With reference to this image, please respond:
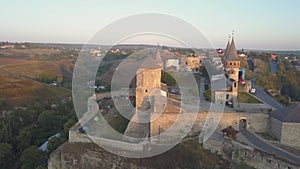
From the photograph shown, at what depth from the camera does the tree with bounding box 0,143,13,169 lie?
2391cm

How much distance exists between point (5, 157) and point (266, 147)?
20.3 meters

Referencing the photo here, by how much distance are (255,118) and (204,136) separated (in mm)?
4291

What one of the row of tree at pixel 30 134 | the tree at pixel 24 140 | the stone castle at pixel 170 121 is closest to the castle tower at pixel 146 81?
the stone castle at pixel 170 121

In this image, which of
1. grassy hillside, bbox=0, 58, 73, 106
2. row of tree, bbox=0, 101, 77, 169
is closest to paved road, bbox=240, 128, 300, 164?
row of tree, bbox=0, 101, 77, 169

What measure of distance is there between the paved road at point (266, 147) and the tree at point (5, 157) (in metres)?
18.9

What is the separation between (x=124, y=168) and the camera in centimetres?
1644

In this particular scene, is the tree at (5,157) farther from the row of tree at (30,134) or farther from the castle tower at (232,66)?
the castle tower at (232,66)

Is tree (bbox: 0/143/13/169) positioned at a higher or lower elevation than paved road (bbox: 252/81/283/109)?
lower

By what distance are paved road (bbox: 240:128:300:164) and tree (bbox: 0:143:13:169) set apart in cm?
1886

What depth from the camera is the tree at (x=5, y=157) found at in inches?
941

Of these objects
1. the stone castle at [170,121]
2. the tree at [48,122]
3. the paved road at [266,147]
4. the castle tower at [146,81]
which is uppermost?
the castle tower at [146,81]

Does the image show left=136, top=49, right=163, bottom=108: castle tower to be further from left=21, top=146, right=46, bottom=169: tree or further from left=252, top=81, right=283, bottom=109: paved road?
left=252, top=81, right=283, bottom=109: paved road

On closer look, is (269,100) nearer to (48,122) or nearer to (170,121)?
(170,121)

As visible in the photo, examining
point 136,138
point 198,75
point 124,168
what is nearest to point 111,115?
point 136,138
